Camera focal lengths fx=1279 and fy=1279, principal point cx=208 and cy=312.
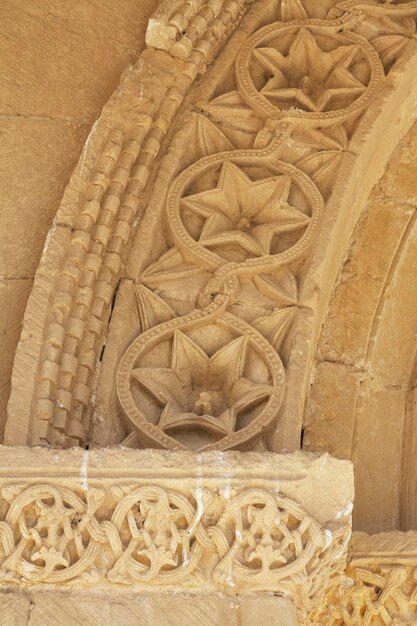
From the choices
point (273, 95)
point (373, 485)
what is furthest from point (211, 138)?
point (373, 485)

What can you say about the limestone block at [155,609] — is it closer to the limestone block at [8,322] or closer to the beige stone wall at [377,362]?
the limestone block at [8,322]

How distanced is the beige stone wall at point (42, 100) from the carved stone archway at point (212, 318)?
0.57 ft

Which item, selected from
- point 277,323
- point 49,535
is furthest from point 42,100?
point 49,535

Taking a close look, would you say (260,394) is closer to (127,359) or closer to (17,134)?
(127,359)

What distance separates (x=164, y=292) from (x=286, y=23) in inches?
53.8

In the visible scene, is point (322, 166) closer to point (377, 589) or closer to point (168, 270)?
point (168, 270)

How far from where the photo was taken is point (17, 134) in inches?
189

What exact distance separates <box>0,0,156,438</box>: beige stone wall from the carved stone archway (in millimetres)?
175

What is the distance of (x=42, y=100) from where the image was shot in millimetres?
4914

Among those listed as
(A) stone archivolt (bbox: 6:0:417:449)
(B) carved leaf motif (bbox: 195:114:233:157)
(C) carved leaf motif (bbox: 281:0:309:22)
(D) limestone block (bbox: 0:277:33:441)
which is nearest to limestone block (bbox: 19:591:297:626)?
(A) stone archivolt (bbox: 6:0:417:449)

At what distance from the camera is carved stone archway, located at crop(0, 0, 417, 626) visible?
369 cm

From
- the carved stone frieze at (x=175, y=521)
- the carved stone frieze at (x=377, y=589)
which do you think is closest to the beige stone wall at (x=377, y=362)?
the carved stone frieze at (x=377, y=589)

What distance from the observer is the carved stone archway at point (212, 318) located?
3.69 meters

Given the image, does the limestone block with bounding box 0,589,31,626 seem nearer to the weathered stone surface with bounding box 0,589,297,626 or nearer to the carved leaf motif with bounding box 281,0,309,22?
the weathered stone surface with bounding box 0,589,297,626
